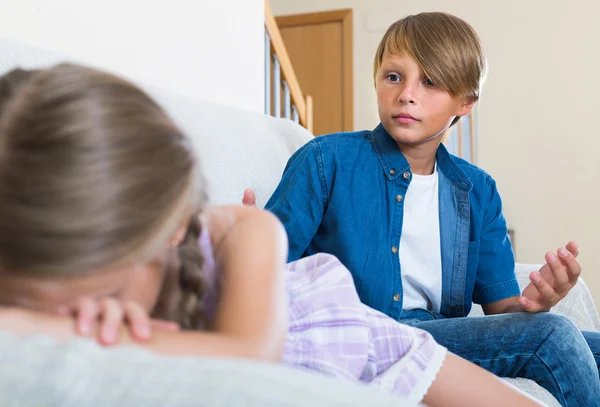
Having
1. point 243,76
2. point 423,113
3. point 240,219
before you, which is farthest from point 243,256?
point 243,76

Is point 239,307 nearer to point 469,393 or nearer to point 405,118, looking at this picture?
point 469,393

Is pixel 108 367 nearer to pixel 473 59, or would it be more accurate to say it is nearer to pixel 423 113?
pixel 423 113

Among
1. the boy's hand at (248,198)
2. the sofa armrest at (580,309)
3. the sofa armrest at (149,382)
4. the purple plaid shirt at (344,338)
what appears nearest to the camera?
the sofa armrest at (149,382)

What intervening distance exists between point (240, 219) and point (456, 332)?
0.53m

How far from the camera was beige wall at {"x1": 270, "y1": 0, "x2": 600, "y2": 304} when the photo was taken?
13.0ft

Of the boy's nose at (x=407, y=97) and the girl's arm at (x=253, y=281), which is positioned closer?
the girl's arm at (x=253, y=281)

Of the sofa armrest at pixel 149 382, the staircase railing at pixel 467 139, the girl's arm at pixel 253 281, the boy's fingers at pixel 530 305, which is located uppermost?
the sofa armrest at pixel 149 382

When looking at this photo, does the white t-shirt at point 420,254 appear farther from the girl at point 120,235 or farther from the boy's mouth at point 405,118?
the girl at point 120,235

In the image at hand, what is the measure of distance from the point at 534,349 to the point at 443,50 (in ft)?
1.94

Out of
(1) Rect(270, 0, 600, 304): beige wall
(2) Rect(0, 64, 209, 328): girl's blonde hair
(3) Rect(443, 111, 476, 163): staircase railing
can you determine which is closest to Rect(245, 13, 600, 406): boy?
(2) Rect(0, 64, 209, 328): girl's blonde hair

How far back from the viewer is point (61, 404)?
14.7 inches

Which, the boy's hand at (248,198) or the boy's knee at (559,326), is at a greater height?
the boy's hand at (248,198)

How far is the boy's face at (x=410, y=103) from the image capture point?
1.27 metres

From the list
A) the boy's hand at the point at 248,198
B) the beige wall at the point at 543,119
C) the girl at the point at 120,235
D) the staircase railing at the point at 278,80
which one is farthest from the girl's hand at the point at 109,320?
the beige wall at the point at 543,119
